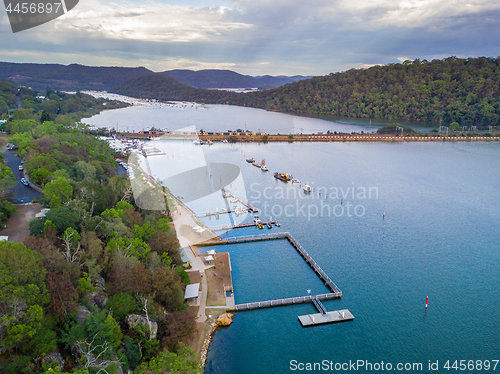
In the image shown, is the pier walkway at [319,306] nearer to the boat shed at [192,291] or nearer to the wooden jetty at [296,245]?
the wooden jetty at [296,245]

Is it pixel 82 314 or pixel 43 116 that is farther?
pixel 43 116

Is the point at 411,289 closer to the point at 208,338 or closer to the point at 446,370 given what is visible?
the point at 446,370

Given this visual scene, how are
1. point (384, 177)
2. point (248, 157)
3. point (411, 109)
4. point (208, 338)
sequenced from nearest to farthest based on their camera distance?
point (208, 338) → point (384, 177) → point (248, 157) → point (411, 109)

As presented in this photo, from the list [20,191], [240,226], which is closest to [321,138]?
[240,226]

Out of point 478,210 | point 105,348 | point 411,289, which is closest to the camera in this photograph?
point 105,348

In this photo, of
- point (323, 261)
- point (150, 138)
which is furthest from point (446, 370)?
point (150, 138)

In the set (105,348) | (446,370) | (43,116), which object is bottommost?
(446,370)

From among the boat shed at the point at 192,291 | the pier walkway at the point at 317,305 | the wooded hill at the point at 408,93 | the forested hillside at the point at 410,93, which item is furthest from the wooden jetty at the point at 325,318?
the wooded hill at the point at 408,93
